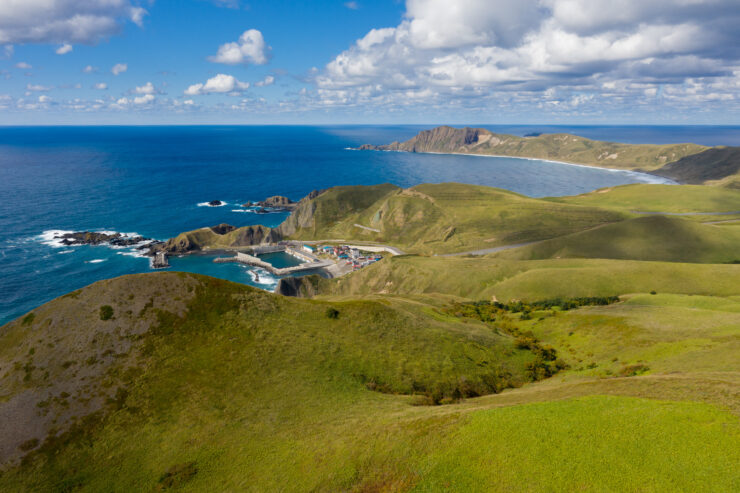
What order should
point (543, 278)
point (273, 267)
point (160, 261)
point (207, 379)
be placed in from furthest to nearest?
point (273, 267) < point (160, 261) < point (543, 278) < point (207, 379)

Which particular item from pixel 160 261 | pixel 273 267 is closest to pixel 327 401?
pixel 273 267

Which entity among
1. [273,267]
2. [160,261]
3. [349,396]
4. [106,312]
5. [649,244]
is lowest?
[273,267]

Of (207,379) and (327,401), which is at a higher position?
(207,379)

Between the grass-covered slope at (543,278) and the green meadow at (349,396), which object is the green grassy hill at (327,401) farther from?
the grass-covered slope at (543,278)

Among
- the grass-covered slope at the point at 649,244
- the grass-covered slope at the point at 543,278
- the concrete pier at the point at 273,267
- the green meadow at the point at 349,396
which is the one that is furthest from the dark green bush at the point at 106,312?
the grass-covered slope at the point at 649,244

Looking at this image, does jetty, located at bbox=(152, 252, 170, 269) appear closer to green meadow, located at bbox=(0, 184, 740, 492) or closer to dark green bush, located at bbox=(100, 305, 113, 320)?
green meadow, located at bbox=(0, 184, 740, 492)

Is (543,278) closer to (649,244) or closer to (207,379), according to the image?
(649,244)

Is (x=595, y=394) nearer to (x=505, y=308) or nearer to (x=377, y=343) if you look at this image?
(x=377, y=343)
